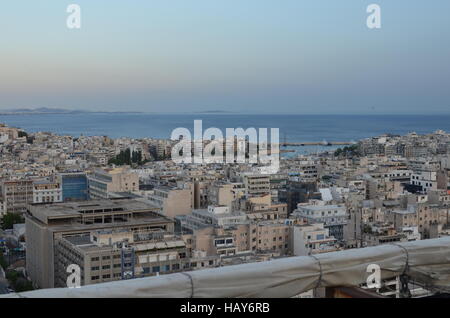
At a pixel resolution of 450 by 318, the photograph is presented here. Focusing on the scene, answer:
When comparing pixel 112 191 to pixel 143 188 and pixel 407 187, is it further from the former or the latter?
pixel 407 187

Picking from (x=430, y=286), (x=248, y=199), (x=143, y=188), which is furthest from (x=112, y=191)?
(x=430, y=286)

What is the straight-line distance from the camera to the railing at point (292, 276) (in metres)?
0.80

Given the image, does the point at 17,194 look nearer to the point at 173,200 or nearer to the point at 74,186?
the point at 74,186

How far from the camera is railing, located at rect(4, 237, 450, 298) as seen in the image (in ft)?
2.64

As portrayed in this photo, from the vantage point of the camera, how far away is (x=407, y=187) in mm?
10953

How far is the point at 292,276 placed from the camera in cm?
88

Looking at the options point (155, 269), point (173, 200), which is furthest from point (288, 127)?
point (155, 269)

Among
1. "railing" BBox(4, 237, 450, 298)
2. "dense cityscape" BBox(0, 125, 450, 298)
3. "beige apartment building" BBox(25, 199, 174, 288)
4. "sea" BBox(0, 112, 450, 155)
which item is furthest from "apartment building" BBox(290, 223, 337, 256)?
"sea" BBox(0, 112, 450, 155)

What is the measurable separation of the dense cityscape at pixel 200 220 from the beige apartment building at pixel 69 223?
0.5 inches

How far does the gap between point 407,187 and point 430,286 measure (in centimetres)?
1033

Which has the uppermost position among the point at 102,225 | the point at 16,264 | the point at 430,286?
the point at 430,286

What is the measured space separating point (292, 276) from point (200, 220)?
6318 mm
